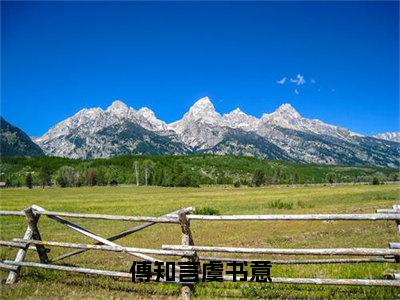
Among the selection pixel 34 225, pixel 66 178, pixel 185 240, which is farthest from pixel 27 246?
pixel 66 178

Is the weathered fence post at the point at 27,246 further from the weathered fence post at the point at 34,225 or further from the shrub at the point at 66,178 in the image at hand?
the shrub at the point at 66,178

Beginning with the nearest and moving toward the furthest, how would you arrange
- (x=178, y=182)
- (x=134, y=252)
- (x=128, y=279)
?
(x=134, y=252), (x=128, y=279), (x=178, y=182)

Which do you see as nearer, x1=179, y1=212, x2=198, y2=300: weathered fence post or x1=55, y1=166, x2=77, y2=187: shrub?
x1=179, y1=212, x2=198, y2=300: weathered fence post

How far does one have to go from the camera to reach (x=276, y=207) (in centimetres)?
4947

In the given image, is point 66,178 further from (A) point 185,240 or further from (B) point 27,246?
(A) point 185,240

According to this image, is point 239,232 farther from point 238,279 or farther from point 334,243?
point 238,279

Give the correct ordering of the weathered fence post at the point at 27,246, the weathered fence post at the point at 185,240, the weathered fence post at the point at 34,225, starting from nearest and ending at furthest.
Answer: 1. the weathered fence post at the point at 185,240
2. the weathered fence post at the point at 27,246
3. the weathered fence post at the point at 34,225

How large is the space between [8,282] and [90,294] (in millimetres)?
2968

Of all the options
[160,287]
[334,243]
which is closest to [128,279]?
[160,287]

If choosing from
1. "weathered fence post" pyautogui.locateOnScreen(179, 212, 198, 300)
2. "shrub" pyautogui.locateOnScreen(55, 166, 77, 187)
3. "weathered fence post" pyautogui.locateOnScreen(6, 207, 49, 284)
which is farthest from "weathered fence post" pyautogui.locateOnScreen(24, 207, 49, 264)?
"shrub" pyautogui.locateOnScreen(55, 166, 77, 187)

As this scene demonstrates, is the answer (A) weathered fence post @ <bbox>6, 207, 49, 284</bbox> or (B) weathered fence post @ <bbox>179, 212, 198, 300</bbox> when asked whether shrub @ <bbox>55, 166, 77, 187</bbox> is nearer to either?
(A) weathered fence post @ <bbox>6, 207, 49, 284</bbox>

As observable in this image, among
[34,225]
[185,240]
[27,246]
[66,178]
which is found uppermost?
[66,178]

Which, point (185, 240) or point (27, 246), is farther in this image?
point (27, 246)

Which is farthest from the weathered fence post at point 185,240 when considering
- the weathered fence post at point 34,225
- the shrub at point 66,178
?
the shrub at point 66,178
